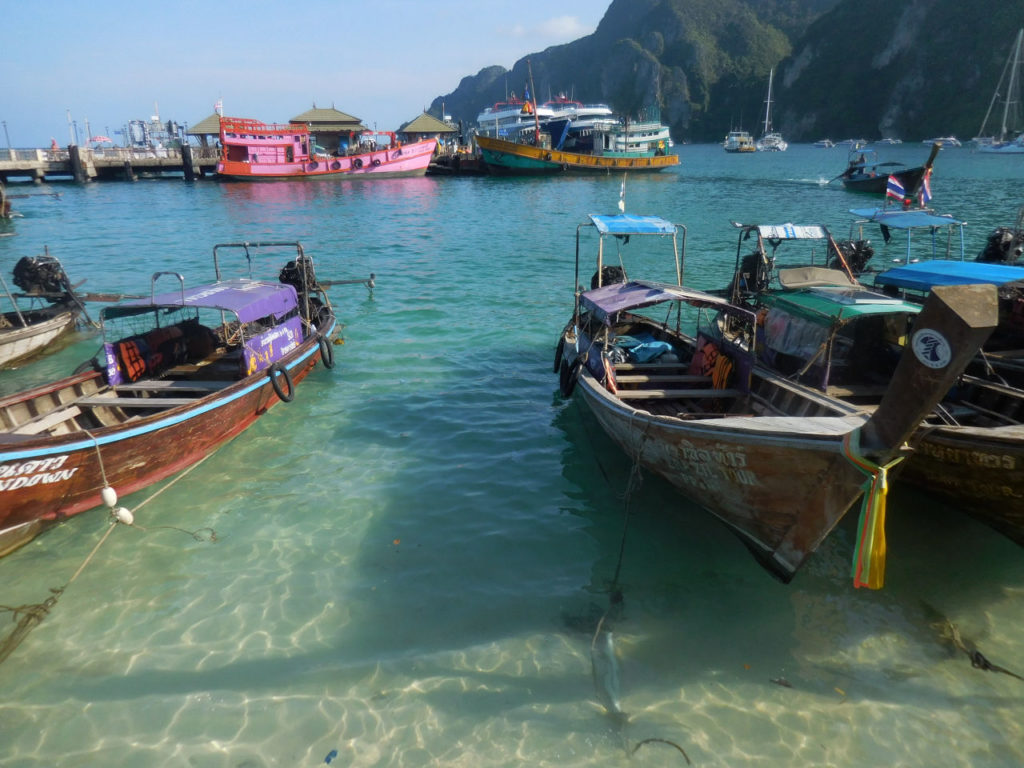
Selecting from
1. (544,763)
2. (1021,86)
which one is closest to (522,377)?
(544,763)

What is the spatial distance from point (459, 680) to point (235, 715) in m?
1.98

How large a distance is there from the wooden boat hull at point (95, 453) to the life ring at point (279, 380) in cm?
13

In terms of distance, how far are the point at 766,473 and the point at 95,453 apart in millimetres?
7748

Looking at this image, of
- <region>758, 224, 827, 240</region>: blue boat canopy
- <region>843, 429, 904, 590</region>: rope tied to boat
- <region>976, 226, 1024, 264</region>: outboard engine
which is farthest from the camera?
<region>976, 226, 1024, 264</region>: outboard engine

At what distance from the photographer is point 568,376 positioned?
1147 cm

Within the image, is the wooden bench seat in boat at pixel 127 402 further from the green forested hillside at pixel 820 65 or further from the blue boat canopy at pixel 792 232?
the green forested hillside at pixel 820 65

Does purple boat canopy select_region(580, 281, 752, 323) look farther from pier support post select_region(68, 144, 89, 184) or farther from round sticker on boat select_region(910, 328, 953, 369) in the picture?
pier support post select_region(68, 144, 89, 184)

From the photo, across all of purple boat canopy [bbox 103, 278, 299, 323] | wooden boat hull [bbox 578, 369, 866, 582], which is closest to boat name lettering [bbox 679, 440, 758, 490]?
wooden boat hull [bbox 578, 369, 866, 582]

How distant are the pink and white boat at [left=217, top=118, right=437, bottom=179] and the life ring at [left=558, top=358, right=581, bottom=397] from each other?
170 ft

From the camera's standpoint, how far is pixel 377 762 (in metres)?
4.98

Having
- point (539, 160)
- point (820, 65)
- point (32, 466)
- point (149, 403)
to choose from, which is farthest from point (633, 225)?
point (820, 65)

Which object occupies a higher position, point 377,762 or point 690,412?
point 690,412

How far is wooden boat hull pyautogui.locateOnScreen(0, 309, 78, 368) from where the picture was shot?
1334 centimetres

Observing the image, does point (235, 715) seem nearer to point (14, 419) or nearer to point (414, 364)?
point (14, 419)
